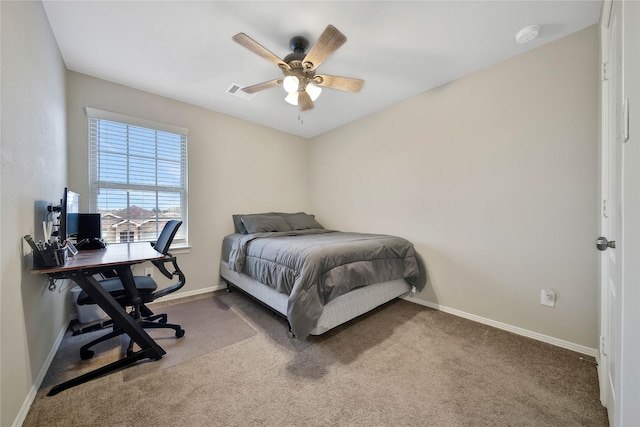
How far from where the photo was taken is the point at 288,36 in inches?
77.0

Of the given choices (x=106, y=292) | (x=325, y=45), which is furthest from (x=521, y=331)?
(x=106, y=292)

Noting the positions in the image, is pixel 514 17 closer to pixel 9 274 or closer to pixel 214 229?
pixel 9 274

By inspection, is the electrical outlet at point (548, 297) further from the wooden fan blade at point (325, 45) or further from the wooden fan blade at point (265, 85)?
the wooden fan blade at point (265, 85)

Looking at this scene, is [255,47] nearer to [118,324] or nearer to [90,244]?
[118,324]

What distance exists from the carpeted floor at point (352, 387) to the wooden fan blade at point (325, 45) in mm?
2255

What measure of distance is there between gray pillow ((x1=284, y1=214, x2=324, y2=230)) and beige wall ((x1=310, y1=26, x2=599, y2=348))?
48.7 inches

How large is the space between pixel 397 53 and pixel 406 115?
0.92 metres

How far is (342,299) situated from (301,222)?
192cm

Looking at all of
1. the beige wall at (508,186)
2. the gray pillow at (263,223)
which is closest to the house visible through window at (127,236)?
the gray pillow at (263,223)

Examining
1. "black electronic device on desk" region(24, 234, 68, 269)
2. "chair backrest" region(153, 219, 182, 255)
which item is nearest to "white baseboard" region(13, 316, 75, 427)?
"black electronic device on desk" region(24, 234, 68, 269)

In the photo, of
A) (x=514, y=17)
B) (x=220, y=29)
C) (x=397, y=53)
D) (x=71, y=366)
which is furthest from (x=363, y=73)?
(x=71, y=366)

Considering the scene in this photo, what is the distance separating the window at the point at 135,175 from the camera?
261cm

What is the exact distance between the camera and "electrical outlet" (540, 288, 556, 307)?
1955mm

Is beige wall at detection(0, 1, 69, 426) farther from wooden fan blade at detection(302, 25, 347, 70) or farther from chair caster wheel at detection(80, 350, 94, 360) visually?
wooden fan blade at detection(302, 25, 347, 70)
